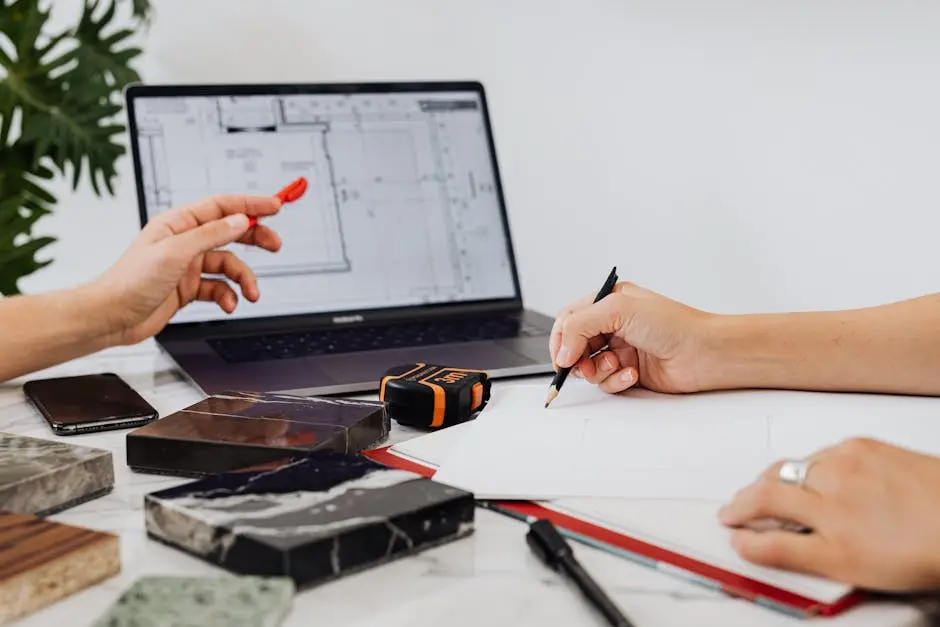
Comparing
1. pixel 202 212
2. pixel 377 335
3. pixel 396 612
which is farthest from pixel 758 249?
pixel 396 612

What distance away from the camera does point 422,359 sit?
105cm

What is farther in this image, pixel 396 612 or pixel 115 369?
pixel 115 369

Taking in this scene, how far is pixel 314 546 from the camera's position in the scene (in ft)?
1.67

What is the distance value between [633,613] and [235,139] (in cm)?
92

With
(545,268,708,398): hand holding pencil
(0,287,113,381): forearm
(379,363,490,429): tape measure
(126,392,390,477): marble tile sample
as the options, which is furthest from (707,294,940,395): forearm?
(0,287,113,381): forearm

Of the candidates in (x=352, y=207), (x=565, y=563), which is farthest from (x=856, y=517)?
(x=352, y=207)

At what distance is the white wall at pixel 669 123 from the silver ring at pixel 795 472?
100cm

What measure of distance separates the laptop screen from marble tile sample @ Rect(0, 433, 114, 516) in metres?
0.50

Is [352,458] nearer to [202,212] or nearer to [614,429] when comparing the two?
[614,429]

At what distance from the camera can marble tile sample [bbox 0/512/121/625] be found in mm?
481

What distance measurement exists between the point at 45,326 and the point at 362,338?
0.36m

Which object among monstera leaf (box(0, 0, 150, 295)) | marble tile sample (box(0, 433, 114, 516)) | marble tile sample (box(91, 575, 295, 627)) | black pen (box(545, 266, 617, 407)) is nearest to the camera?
marble tile sample (box(91, 575, 295, 627))

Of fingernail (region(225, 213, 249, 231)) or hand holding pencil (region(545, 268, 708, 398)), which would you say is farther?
fingernail (region(225, 213, 249, 231))

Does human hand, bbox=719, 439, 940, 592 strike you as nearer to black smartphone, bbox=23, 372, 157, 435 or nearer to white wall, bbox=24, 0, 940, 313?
black smartphone, bbox=23, 372, 157, 435
